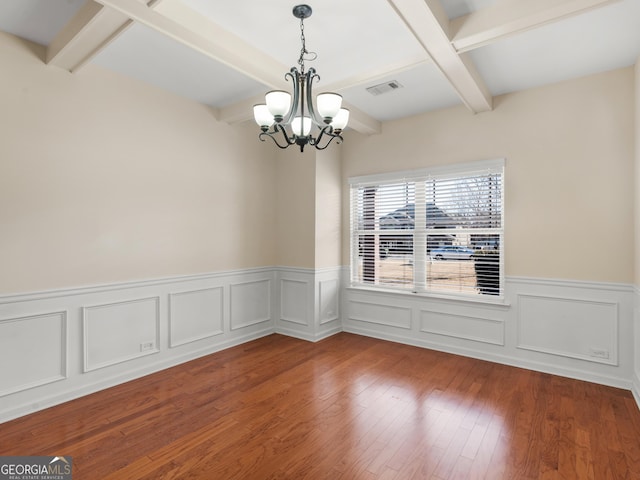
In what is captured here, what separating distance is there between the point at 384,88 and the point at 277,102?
1.81 meters

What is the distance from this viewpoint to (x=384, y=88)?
3699mm

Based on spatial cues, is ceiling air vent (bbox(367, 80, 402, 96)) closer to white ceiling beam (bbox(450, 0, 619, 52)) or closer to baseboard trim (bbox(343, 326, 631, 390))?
white ceiling beam (bbox(450, 0, 619, 52))

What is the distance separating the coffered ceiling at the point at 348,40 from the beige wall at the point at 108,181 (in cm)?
26

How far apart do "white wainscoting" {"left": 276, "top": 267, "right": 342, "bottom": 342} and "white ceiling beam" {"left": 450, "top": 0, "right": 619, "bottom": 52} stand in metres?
3.07

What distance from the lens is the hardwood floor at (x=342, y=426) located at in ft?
7.16

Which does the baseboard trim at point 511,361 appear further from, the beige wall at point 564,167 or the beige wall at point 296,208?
the beige wall at point 296,208

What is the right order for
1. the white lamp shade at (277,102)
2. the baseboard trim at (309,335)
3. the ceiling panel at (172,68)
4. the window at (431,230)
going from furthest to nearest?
the baseboard trim at (309,335)
the window at (431,230)
the ceiling panel at (172,68)
the white lamp shade at (277,102)

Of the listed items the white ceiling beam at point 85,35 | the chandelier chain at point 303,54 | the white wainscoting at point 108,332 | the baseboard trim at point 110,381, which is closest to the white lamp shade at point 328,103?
the chandelier chain at point 303,54

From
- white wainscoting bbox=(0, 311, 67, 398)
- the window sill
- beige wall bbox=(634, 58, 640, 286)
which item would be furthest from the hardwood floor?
beige wall bbox=(634, 58, 640, 286)

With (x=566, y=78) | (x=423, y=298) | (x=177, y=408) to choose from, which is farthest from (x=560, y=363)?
(x=177, y=408)

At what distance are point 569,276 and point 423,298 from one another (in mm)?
1530

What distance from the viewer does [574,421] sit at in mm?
2699

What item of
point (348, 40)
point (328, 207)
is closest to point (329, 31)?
point (348, 40)

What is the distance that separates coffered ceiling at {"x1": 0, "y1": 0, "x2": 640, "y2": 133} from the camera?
7.68 feet
